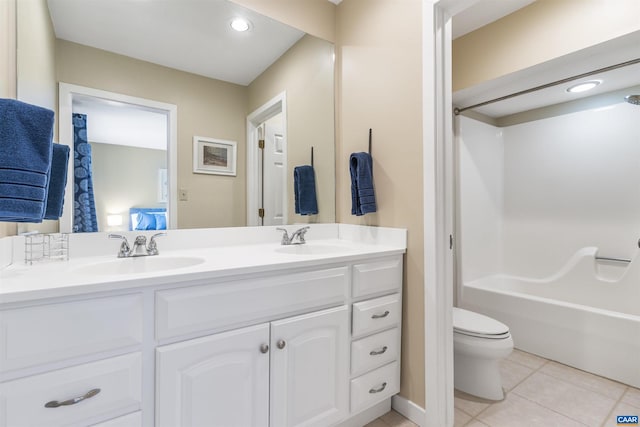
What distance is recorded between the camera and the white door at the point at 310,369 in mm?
1122

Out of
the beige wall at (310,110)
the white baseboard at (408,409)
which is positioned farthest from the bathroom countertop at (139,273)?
the white baseboard at (408,409)

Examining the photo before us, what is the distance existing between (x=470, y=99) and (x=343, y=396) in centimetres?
225

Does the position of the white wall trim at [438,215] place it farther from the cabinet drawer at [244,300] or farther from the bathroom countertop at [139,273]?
the cabinet drawer at [244,300]

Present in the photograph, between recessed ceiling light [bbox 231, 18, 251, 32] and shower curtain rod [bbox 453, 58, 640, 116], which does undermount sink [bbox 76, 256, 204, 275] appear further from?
shower curtain rod [bbox 453, 58, 640, 116]

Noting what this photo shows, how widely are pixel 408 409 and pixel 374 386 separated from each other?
0.25 meters

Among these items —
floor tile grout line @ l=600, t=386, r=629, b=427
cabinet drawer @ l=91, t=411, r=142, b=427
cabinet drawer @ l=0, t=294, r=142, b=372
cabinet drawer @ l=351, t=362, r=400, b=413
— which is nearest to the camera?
cabinet drawer @ l=0, t=294, r=142, b=372

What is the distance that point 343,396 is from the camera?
130cm

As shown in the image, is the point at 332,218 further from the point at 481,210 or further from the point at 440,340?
the point at 481,210

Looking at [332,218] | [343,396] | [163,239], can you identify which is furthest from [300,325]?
[332,218]

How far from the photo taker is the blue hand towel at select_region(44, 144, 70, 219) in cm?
106

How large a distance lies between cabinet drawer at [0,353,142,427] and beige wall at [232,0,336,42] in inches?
68.5

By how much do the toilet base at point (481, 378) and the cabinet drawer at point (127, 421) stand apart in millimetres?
1600

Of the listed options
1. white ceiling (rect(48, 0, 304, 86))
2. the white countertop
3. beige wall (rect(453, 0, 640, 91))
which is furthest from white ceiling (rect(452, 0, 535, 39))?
Answer: the white countertop

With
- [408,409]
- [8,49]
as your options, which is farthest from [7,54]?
[408,409]
